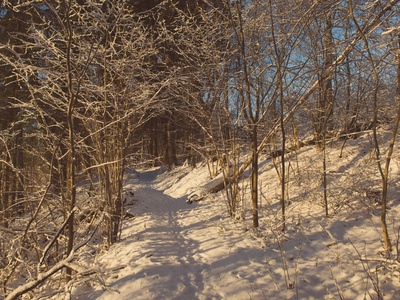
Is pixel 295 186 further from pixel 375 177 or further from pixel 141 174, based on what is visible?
pixel 141 174

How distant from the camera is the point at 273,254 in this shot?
3.49 meters

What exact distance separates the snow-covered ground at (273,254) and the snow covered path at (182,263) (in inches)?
0.5

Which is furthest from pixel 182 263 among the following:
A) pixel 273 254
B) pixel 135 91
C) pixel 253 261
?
pixel 135 91

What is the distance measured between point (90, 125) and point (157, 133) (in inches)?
Answer: 651

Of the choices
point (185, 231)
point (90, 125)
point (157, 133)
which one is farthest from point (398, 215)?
point (157, 133)

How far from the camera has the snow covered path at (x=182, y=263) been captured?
9.21ft

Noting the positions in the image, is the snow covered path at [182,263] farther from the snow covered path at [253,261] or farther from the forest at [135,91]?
the forest at [135,91]

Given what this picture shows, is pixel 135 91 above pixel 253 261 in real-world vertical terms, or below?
above

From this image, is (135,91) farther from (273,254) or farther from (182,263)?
(273,254)

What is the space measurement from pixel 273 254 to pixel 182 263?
1.46 m

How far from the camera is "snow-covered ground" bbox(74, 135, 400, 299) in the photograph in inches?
103

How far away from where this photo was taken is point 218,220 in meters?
5.50

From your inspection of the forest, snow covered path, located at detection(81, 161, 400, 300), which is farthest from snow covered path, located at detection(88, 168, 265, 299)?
the forest

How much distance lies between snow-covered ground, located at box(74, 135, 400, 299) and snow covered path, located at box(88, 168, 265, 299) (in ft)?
0.04
